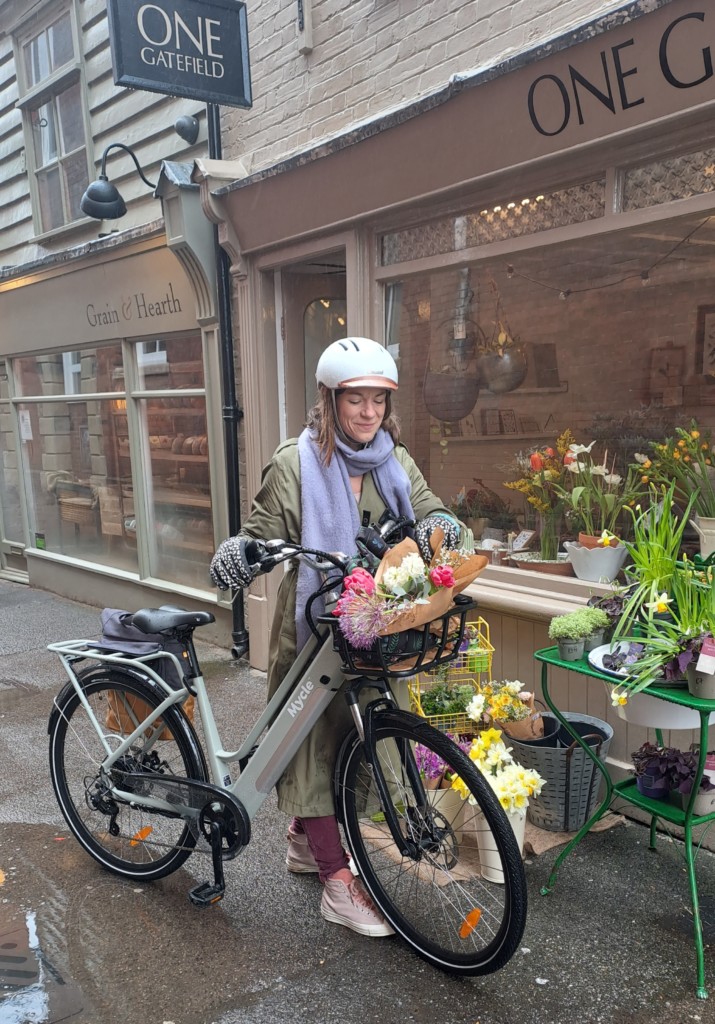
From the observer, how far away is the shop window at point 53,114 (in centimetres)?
772

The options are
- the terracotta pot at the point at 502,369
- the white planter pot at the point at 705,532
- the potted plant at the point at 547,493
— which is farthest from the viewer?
the terracotta pot at the point at 502,369

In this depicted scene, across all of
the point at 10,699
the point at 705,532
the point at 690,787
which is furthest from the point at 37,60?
the point at 690,787

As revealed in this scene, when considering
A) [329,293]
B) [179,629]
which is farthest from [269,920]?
[329,293]

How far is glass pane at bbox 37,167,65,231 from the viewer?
27.1 feet

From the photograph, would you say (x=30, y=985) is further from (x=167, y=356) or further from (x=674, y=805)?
(x=167, y=356)

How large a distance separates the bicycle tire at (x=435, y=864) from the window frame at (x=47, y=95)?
21.7 feet

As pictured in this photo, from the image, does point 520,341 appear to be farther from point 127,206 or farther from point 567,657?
point 127,206

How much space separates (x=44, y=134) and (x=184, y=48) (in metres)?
4.28

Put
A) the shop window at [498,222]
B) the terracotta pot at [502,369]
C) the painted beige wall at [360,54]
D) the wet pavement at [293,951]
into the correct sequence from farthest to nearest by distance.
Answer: the terracotta pot at [502,369] → the painted beige wall at [360,54] → the shop window at [498,222] → the wet pavement at [293,951]

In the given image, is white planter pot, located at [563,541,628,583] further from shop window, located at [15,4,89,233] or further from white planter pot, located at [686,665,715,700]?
shop window, located at [15,4,89,233]

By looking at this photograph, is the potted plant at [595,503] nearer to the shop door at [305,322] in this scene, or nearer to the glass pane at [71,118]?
the shop door at [305,322]

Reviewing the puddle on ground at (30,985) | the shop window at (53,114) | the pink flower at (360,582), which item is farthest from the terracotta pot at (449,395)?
the shop window at (53,114)

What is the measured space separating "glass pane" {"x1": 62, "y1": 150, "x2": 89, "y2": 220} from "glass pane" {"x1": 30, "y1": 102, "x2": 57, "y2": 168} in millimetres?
292

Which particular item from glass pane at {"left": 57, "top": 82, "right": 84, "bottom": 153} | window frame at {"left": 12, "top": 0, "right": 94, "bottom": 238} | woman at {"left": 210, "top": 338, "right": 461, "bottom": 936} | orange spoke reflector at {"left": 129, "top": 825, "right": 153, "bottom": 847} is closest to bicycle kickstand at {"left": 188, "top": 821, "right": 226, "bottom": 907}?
woman at {"left": 210, "top": 338, "right": 461, "bottom": 936}
